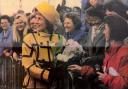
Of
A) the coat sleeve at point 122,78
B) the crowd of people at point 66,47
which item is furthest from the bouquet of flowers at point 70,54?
the coat sleeve at point 122,78

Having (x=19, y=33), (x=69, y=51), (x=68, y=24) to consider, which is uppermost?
(x=68, y=24)

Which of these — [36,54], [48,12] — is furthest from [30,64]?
[48,12]

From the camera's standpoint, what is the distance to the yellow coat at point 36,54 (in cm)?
321

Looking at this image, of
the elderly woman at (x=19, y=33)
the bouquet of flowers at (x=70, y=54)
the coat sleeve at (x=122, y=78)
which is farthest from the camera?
the elderly woman at (x=19, y=33)

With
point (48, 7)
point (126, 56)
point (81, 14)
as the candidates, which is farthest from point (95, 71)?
point (48, 7)

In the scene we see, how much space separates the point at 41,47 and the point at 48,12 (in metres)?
0.36

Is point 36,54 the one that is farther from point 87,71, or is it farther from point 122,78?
point 122,78

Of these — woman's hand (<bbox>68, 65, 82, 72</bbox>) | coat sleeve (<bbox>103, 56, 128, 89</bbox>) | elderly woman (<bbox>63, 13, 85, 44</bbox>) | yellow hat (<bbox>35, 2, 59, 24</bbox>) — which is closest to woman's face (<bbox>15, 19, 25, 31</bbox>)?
yellow hat (<bbox>35, 2, 59, 24</bbox>)

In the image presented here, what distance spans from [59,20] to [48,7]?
17 cm

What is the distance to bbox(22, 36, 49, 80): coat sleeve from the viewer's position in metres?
3.21

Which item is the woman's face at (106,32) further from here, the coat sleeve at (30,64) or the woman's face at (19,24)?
the woman's face at (19,24)

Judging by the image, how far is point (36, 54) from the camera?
3217 millimetres

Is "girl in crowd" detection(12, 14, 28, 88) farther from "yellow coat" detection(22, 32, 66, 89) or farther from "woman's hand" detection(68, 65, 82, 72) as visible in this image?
"woman's hand" detection(68, 65, 82, 72)

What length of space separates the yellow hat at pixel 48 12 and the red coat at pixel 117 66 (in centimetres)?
63
